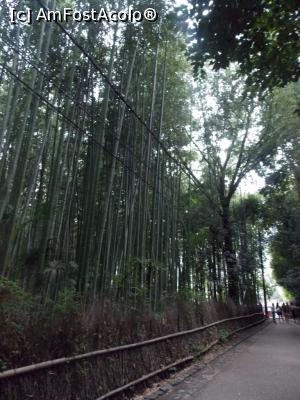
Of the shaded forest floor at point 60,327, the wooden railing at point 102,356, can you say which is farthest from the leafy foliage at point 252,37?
the wooden railing at point 102,356

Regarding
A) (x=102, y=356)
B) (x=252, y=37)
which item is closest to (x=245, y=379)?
(x=102, y=356)

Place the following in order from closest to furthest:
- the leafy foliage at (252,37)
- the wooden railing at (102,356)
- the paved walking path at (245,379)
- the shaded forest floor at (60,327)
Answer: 1. the wooden railing at (102,356)
2. the shaded forest floor at (60,327)
3. the leafy foliage at (252,37)
4. the paved walking path at (245,379)

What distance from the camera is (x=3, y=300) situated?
108 inches

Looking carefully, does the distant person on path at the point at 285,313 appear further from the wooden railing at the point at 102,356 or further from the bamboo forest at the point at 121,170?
the wooden railing at the point at 102,356

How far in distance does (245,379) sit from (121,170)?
4.44 metres

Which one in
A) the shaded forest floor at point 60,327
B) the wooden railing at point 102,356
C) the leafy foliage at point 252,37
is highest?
the leafy foliage at point 252,37

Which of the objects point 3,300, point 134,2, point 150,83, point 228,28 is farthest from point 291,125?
point 3,300

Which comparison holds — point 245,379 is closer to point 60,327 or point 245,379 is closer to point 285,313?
point 60,327

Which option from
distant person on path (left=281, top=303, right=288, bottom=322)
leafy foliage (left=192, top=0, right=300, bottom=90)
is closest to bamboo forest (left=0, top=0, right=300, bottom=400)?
leafy foliage (left=192, top=0, right=300, bottom=90)

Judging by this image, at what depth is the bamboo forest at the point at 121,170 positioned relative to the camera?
3578 millimetres

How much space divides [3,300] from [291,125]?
12.0 m

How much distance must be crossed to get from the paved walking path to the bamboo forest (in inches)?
21.5

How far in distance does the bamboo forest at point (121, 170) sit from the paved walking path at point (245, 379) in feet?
1.79

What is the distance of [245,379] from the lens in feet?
16.3
